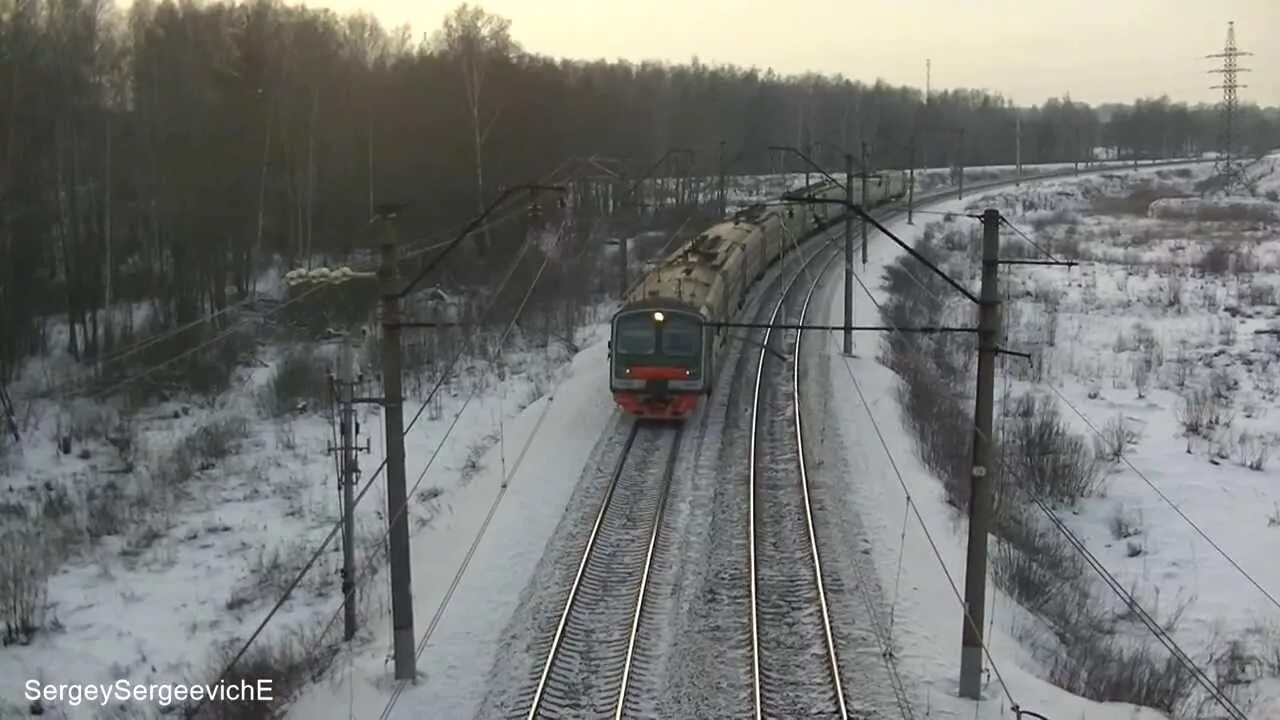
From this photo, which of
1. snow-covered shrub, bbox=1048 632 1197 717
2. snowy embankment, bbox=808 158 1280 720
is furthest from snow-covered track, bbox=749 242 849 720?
snow-covered shrub, bbox=1048 632 1197 717

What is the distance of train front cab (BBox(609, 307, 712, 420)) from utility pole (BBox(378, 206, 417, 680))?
30.8 feet

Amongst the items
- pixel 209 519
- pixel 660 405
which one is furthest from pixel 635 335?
pixel 209 519

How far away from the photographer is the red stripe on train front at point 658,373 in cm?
2089

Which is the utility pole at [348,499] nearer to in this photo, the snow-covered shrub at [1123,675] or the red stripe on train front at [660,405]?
the snow-covered shrub at [1123,675]

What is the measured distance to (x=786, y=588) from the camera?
14.4 metres

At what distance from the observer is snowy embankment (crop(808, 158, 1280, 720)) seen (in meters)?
13.4

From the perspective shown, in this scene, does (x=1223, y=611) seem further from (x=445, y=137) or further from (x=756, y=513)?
(x=445, y=137)

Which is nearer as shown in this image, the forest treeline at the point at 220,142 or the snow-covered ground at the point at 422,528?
the snow-covered ground at the point at 422,528

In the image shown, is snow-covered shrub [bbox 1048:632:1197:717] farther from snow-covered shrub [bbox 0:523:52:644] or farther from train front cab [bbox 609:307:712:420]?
snow-covered shrub [bbox 0:523:52:644]

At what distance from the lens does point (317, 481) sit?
2206 cm

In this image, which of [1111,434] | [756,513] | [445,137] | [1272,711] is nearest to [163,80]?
[445,137]

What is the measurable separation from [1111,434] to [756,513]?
33.1 feet
